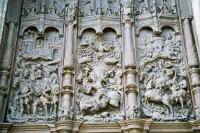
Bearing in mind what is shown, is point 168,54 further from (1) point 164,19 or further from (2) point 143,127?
(2) point 143,127

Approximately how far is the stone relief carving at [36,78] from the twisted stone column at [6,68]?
168 millimetres

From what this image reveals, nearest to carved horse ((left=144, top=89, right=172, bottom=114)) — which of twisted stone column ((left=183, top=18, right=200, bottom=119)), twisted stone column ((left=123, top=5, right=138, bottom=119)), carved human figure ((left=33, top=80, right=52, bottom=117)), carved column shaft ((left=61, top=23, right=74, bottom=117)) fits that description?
twisted stone column ((left=123, top=5, right=138, bottom=119))

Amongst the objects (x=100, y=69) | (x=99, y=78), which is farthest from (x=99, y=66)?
(x=99, y=78)

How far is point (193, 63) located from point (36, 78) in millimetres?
3554

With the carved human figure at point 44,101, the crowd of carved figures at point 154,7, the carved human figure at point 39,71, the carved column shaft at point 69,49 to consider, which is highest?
the crowd of carved figures at point 154,7

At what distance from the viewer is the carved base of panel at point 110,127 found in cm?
780

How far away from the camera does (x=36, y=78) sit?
876 cm

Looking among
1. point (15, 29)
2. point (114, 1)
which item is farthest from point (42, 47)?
point (114, 1)

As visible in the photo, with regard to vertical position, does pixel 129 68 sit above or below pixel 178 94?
above

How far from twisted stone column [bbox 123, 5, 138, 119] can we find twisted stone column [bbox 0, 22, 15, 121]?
265 cm

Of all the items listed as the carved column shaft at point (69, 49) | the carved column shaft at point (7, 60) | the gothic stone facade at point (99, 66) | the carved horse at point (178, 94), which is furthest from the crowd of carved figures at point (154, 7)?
the carved column shaft at point (7, 60)

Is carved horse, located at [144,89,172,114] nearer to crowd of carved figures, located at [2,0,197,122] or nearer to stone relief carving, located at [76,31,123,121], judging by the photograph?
crowd of carved figures, located at [2,0,197,122]

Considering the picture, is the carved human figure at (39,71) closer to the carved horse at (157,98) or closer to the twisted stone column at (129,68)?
the twisted stone column at (129,68)

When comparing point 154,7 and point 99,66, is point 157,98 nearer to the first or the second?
point 99,66
